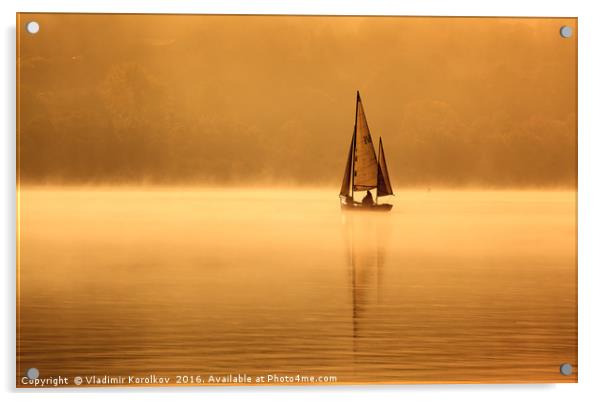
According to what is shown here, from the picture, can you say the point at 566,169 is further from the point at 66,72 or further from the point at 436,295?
the point at 66,72

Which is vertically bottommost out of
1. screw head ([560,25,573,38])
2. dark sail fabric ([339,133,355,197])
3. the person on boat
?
the person on boat

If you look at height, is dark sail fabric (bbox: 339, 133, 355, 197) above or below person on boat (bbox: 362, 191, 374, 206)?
above

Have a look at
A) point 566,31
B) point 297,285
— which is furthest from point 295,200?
point 566,31

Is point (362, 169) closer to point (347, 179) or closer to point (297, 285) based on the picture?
point (347, 179)

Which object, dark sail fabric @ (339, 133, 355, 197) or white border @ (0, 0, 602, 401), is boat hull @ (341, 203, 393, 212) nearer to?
dark sail fabric @ (339, 133, 355, 197)

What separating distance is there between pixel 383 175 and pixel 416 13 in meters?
0.65

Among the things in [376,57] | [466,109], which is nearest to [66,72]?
[376,57]

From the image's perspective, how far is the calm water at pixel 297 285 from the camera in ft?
9.11

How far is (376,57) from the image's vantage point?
9.37ft

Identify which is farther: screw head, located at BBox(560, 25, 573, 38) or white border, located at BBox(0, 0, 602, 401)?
screw head, located at BBox(560, 25, 573, 38)

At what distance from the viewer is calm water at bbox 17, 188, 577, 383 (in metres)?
2.78

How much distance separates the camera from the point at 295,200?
2.83 metres

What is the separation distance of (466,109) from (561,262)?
710mm

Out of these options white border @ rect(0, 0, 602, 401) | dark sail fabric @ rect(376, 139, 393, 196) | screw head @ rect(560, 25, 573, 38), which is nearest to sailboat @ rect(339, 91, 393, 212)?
dark sail fabric @ rect(376, 139, 393, 196)
